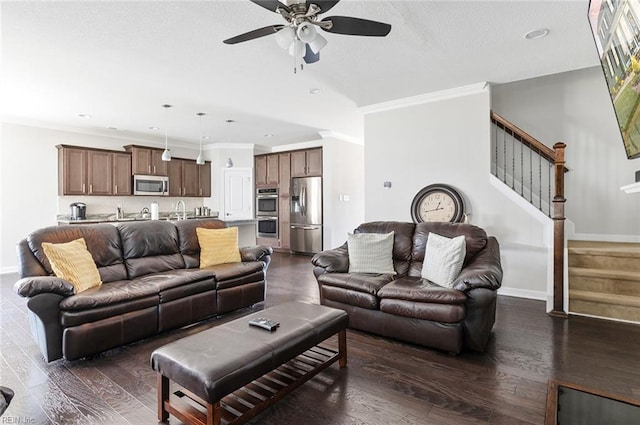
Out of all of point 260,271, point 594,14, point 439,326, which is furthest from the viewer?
point 260,271

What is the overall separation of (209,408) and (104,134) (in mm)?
6970

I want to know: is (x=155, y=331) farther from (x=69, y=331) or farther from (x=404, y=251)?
(x=404, y=251)

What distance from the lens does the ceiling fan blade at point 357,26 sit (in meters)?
2.06

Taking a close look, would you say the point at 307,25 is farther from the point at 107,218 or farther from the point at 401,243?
the point at 107,218

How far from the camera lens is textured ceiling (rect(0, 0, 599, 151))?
259cm

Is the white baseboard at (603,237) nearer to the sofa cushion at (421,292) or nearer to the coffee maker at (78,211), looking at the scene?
the sofa cushion at (421,292)

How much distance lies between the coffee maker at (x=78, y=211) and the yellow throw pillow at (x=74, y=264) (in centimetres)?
388

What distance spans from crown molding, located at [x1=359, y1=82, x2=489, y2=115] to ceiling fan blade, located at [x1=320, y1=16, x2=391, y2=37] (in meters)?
2.62

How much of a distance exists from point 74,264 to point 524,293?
15.9 feet

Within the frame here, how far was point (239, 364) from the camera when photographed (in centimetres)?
162

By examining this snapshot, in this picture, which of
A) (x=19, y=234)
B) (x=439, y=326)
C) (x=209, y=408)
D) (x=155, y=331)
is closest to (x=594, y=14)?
(x=439, y=326)

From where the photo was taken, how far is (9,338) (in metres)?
2.87

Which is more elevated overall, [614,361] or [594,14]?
[594,14]

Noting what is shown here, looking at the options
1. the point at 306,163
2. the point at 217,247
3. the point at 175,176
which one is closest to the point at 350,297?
the point at 217,247
